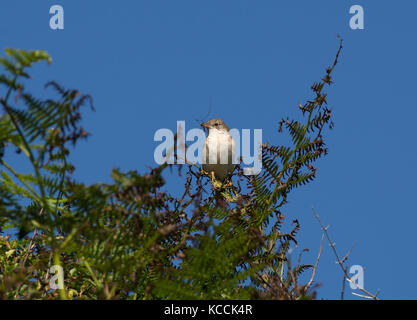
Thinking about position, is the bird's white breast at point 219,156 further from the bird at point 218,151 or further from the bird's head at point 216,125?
the bird's head at point 216,125

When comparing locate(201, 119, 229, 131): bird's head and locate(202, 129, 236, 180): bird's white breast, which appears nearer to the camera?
locate(202, 129, 236, 180): bird's white breast

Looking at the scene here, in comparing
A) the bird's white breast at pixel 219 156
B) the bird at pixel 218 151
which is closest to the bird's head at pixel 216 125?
the bird at pixel 218 151

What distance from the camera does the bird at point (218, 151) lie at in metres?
5.04

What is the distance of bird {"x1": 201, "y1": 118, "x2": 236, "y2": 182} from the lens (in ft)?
16.5

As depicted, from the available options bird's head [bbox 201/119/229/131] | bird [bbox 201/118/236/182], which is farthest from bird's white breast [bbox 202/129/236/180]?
bird's head [bbox 201/119/229/131]

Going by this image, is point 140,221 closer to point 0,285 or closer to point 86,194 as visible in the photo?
point 86,194

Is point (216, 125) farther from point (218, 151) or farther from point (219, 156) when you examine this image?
point (219, 156)

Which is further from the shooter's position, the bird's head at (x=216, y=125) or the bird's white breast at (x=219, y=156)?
the bird's head at (x=216, y=125)

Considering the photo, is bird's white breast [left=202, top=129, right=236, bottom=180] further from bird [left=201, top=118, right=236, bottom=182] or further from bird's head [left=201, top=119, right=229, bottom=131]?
bird's head [left=201, top=119, right=229, bottom=131]

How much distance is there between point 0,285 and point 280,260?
1369 millimetres

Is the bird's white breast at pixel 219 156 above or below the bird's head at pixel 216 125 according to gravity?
below

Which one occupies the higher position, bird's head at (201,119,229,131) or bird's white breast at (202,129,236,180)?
bird's head at (201,119,229,131)
